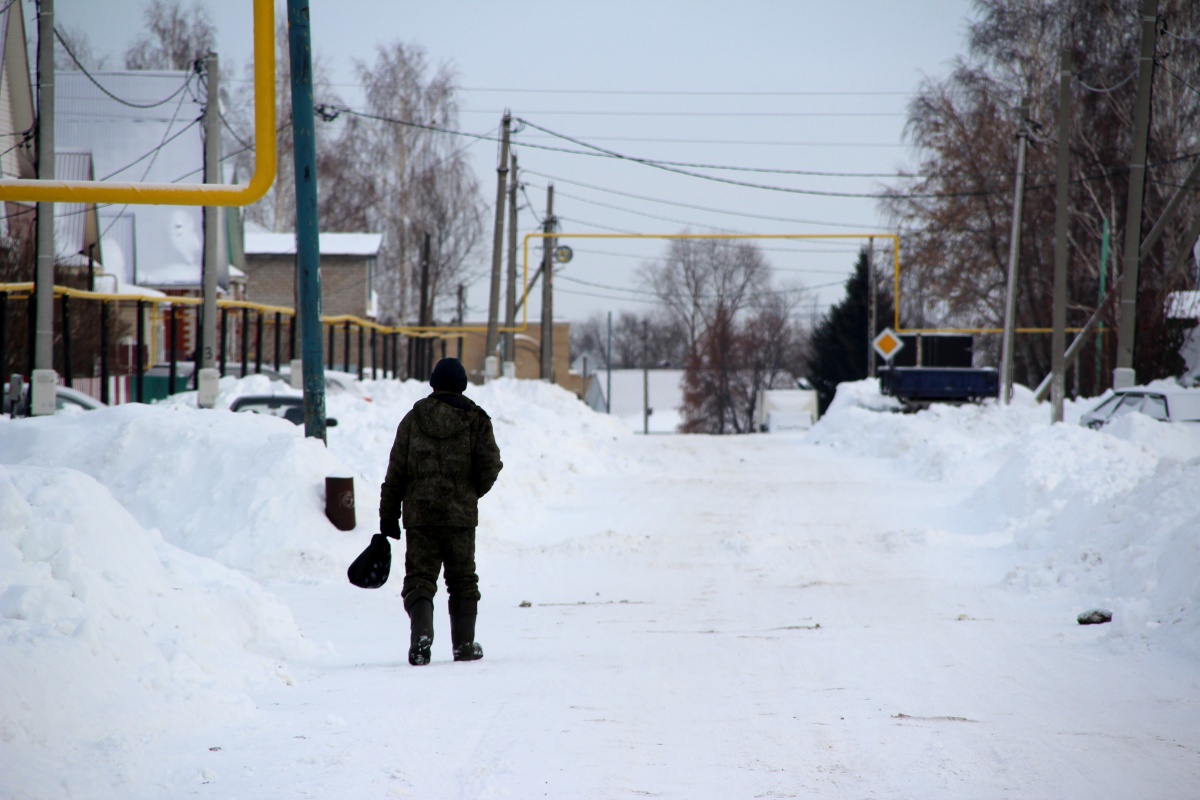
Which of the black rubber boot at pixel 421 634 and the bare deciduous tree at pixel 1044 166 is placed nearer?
the black rubber boot at pixel 421 634

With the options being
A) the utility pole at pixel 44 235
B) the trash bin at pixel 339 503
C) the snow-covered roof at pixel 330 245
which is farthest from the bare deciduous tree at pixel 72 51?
the snow-covered roof at pixel 330 245

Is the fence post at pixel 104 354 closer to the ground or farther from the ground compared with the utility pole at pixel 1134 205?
closer to the ground

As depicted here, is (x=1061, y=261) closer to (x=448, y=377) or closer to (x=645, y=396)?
(x=448, y=377)

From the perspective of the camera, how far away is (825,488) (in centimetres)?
1772

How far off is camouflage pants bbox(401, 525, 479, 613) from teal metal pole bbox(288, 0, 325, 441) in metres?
5.20

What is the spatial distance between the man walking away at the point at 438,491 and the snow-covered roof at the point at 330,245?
43551mm

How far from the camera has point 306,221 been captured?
11602 millimetres

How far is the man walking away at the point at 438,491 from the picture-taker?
6.42 metres

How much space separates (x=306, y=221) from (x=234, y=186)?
383cm

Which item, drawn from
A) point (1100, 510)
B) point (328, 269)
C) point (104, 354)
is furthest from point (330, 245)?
point (1100, 510)

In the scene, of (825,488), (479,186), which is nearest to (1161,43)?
(825,488)

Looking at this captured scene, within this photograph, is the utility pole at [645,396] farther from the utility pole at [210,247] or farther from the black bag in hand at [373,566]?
the black bag in hand at [373,566]

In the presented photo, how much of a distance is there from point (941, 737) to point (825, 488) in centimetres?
1298

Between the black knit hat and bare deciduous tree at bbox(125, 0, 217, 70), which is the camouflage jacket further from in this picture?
bare deciduous tree at bbox(125, 0, 217, 70)
